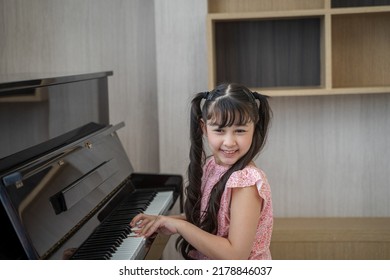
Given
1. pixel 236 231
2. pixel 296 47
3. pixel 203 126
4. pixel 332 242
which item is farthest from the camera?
pixel 296 47

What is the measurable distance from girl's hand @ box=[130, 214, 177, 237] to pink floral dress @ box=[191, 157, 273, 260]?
10cm

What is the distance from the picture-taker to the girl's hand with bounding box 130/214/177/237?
1.31m

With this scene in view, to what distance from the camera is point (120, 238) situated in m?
1.32

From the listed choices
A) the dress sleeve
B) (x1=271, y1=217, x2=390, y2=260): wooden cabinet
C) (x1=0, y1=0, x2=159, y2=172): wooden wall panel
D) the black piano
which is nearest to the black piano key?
the black piano

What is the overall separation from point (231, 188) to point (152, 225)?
17cm

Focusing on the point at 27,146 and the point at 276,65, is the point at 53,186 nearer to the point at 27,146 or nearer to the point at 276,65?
the point at 27,146

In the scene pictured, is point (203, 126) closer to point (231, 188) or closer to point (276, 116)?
point (231, 188)

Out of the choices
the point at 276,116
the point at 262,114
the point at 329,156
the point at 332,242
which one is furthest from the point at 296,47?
the point at 262,114

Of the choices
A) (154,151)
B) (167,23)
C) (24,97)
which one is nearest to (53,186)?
(24,97)

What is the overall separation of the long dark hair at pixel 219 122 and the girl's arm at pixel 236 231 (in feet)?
0.20

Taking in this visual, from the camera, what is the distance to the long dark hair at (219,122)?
1287 millimetres

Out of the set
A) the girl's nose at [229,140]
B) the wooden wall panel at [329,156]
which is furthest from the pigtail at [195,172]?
the wooden wall panel at [329,156]

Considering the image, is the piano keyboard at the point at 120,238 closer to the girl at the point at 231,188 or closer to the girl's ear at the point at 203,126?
the girl at the point at 231,188

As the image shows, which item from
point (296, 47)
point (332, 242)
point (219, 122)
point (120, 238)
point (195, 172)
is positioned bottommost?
point (332, 242)
